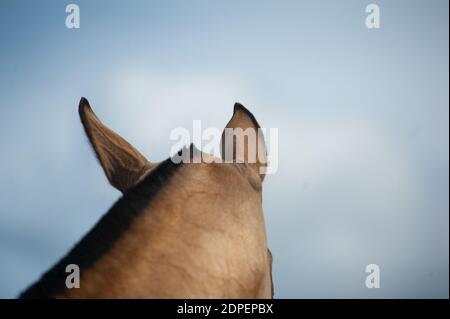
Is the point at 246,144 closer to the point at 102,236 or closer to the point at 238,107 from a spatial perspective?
the point at 238,107

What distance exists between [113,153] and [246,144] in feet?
3.28

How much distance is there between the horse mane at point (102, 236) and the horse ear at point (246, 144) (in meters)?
0.89

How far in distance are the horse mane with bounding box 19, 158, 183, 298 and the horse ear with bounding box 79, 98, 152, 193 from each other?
31.0 inches

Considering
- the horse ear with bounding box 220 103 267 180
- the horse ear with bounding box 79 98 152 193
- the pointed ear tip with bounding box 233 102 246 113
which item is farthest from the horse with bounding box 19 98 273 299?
the pointed ear tip with bounding box 233 102 246 113

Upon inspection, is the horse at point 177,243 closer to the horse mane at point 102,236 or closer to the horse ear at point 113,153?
the horse mane at point 102,236

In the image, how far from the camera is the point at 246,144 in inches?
108

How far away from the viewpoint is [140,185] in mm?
1840

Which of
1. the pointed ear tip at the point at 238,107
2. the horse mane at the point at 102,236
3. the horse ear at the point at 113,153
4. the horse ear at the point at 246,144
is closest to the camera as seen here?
the horse mane at the point at 102,236

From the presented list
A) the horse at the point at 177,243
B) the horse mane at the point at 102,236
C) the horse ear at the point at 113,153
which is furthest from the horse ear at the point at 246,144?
the horse mane at the point at 102,236

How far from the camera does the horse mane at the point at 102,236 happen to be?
5.06 feet


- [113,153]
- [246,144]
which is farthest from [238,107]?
[113,153]
